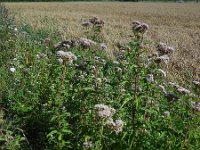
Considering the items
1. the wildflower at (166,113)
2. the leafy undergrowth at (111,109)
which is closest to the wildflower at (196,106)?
the leafy undergrowth at (111,109)

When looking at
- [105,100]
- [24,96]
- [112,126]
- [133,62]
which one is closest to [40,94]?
[24,96]

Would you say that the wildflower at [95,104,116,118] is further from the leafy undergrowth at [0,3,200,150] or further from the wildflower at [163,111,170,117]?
the wildflower at [163,111,170,117]

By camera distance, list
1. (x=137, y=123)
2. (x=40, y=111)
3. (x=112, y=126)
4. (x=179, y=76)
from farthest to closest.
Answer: (x=179, y=76) < (x=40, y=111) < (x=137, y=123) < (x=112, y=126)

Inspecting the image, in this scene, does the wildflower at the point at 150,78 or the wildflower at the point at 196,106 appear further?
the wildflower at the point at 150,78

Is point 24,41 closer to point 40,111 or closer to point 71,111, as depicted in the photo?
point 40,111

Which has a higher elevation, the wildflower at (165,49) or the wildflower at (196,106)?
the wildflower at (165,49)

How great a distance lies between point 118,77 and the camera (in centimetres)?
659

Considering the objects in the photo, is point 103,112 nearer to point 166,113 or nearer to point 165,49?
point 166,113

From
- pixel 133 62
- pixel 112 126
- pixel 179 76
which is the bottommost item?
pixel 179 76

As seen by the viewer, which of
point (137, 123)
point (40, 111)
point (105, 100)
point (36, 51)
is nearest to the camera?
point (137, 123)

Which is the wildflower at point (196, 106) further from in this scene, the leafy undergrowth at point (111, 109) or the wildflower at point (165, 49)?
the wildflower at point (165, 49)

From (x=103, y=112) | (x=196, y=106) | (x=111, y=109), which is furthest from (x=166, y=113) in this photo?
(x=103, y=112)

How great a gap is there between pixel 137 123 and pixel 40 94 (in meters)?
2.40

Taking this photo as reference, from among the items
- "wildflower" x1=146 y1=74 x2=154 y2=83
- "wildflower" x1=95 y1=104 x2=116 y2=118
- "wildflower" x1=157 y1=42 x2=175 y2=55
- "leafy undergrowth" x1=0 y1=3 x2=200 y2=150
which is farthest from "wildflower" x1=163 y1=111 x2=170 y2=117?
"wildflower" x1=95 y1=104 x2=116 y2=118
